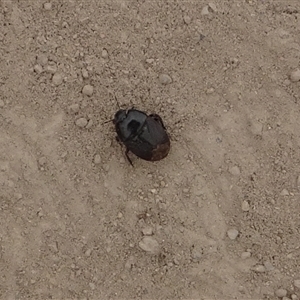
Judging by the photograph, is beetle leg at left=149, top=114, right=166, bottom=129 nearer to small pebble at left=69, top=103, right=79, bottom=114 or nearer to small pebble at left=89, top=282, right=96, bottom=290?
small pebble at left=69, top=103, right=79, bottom=114

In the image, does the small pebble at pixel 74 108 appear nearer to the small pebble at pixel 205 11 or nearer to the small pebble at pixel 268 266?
the small pebble at pixel 205 11

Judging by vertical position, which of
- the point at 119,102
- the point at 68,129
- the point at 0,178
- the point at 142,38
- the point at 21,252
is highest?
the point at 142,38

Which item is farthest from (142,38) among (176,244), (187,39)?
(176,244)

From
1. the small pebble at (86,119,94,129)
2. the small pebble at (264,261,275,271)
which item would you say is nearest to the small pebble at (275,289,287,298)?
the small pebble at (264,261,275,271)

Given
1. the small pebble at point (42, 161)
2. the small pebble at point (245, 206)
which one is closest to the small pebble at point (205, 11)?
the small pebble at point (245, 206)

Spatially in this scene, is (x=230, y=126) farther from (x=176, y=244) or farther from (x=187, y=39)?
(x=176, y=244)

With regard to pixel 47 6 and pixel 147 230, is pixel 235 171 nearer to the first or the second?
pixel 147 230

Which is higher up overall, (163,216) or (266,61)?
(266,61)

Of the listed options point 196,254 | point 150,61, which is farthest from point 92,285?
point 150,61
